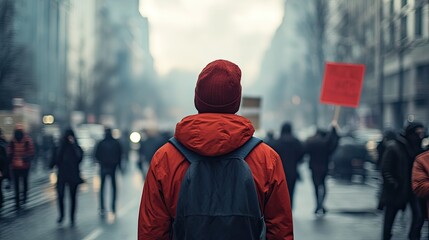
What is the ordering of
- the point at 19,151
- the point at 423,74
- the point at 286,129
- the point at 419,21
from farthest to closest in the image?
the point at 423,74, the point at 419,21, the point at 19,151, the point at 286,129

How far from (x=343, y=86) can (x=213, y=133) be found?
10.7m

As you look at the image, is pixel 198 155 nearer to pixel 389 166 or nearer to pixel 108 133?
pixel 389 166

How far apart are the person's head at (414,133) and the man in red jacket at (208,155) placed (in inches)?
208

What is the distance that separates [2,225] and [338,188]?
38.1ft

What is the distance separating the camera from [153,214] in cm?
295

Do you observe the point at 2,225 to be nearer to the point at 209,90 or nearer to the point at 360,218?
the point at 360,218

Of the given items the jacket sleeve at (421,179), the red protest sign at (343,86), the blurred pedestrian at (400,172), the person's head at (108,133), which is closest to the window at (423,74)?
the red protest sign at (343,86)

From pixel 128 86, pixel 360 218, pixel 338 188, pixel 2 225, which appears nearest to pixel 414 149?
pixel 360 218

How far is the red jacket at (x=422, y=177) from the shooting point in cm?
602

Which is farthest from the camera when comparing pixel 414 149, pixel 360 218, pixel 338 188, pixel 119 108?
pixel 119 108

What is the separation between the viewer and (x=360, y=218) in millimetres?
12258

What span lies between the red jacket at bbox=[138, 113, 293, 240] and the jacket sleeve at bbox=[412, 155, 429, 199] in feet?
11.3

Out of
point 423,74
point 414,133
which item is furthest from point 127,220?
point 423,74

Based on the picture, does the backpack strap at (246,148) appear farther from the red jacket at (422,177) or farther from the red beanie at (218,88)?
the red jacket at (422,177)
